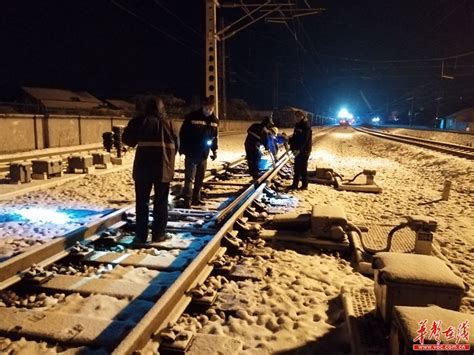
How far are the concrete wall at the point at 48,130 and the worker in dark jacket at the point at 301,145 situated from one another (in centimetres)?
1209

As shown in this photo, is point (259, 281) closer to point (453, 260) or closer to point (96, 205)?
point (453, 260)

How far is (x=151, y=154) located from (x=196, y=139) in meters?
2.36

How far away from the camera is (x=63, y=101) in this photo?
45312mm

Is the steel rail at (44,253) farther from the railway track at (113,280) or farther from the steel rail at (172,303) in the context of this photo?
the steel rail at (172,303)

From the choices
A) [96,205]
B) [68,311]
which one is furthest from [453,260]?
[96,205]

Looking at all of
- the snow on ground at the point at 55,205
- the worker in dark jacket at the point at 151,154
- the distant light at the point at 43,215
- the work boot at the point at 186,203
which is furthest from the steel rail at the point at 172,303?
the distant light at the point at 43,215

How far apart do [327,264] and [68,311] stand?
3.10m

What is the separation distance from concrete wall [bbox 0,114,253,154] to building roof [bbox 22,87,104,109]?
77.6 ft

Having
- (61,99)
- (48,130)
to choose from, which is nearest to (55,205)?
(48,130)

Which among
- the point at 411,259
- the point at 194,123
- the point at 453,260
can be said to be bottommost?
the point at 453,260

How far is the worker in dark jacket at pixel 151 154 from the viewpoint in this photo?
5.21m

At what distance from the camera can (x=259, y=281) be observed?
4.46 m

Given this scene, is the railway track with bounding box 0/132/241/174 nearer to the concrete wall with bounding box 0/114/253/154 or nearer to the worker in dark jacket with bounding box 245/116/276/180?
the concrete wall with bounding box 0/114/253/154

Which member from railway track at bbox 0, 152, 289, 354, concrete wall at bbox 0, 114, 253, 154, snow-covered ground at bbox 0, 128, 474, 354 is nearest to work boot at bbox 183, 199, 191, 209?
railway track at bbox 0, 152, 289, 354
